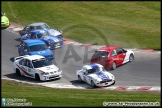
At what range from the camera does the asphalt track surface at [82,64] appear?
29.1 m

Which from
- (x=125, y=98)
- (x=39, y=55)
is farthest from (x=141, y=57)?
(x=125, y=98)

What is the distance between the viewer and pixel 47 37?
123 feet

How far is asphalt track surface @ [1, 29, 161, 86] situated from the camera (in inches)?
1144

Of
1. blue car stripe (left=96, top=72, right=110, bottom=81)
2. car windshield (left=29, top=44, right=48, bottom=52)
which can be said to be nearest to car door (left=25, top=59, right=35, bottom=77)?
car windshield (left=29, top=44, right=48, bottom=52)

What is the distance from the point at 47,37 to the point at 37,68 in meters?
8.19

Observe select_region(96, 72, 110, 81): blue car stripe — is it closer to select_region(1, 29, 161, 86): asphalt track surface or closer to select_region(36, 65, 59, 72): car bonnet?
select_region(1, 29, 161, 86): asphalt track surface

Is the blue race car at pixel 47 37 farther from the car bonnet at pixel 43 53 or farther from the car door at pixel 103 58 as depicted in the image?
the car door at pixel 103 58

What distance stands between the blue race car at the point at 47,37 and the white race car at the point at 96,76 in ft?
24.8

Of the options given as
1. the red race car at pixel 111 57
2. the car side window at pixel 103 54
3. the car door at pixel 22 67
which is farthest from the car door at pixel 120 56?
the car door at pixel 22 67

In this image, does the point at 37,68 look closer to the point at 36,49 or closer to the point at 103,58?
the point at 36,49

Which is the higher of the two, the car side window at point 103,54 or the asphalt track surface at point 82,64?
the car side window at point 103,54

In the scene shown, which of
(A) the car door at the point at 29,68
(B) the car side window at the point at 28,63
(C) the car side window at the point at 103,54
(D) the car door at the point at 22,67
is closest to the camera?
(A) the car door at the point at 29,68

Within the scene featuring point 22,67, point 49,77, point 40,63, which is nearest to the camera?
point 49,77

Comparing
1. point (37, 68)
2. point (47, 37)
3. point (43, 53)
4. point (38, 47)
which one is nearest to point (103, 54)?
point (43, 53)
